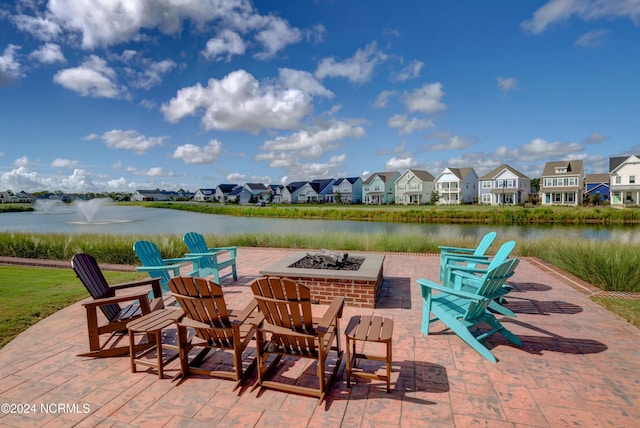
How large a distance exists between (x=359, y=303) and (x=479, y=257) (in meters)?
2.51

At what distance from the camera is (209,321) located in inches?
123

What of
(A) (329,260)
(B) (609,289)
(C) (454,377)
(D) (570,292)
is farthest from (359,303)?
(B) (609,289)

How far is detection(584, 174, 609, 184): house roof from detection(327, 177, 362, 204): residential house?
1551 inches

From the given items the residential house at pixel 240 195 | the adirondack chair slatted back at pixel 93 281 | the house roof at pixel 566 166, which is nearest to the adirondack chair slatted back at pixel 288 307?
the adirondack chair slatted back at pixel 93 281

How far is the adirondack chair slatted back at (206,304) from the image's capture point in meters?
3.01

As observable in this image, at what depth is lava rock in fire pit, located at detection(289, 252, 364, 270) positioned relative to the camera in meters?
6.17

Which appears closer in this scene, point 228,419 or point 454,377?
point 228,419

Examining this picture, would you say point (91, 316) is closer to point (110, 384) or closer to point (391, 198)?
point (110, 384)

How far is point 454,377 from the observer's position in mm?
3350

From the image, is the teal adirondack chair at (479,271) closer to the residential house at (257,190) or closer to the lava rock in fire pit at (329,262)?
the lava rock in fire pit at (329,262)

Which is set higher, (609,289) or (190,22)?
(190,22)

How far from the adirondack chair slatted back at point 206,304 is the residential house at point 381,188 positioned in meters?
62.9

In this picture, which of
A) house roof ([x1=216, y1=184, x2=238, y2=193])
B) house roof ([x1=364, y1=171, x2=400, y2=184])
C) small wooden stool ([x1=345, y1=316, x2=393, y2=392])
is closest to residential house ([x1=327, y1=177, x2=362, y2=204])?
house roof ([x1=364, y1=171, x2=400, y2=184])

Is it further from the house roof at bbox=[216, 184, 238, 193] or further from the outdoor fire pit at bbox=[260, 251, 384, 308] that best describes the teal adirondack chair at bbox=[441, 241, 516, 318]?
the house roof at bbox=[216, 184, 238, 193]
